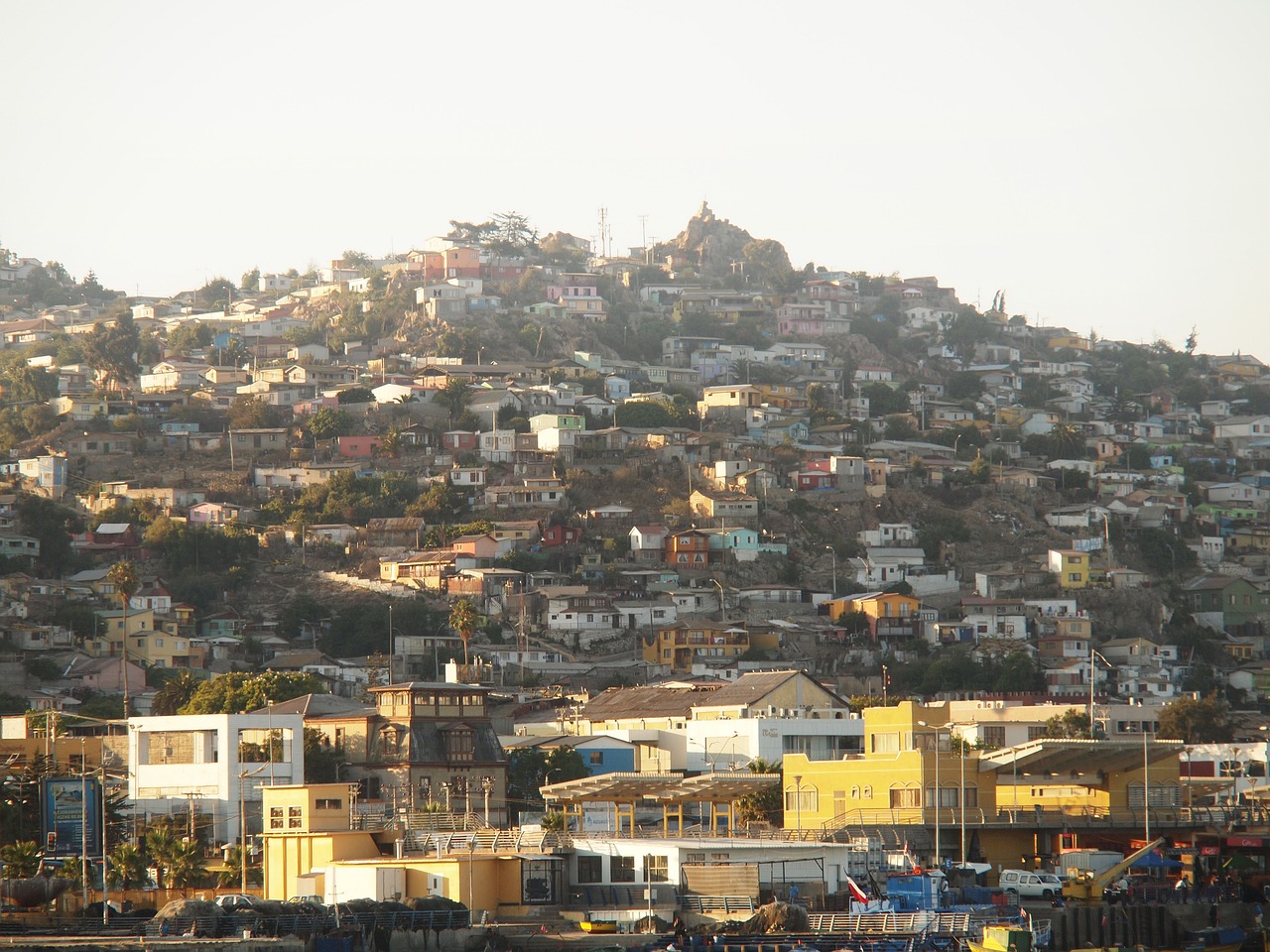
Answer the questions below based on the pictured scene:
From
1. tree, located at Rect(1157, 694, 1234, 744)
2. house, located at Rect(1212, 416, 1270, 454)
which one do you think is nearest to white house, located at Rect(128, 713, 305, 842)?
tree, located at Rect(1157, 694, 1234, 744)

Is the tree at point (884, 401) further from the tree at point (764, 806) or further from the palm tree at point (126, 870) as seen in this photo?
the palm tree at point (126, 870)

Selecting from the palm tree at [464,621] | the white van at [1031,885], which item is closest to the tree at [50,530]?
the palm tree at [464,621]

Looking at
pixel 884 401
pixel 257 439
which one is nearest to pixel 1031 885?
pixel 257 439

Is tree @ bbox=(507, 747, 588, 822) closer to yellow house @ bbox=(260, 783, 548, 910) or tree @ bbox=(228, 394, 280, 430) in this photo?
yellow house @ bbox=(260, 783, 548, 910)

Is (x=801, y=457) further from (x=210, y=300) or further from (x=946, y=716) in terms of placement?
(x=210, y=300)

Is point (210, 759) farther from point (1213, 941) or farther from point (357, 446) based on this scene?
point (357, 446)
